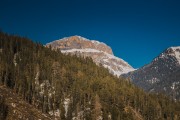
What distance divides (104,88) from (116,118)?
36692 millimetres

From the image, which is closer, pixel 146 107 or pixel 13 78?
pixel 13 78

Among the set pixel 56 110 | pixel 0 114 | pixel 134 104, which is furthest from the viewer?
pixel 134 104

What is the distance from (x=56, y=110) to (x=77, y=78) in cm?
4676

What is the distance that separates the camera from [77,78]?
637 feet

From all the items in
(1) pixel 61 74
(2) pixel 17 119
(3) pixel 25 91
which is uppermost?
(1) pixel 61 74

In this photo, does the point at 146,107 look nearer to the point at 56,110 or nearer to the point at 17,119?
the point at 56,110

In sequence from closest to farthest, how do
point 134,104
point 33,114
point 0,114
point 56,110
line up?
1. point 0,114
2. point 33,114
3. point 56,110
4. point 134,104

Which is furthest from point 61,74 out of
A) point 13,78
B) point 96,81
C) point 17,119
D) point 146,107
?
point 17,119

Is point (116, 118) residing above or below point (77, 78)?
below

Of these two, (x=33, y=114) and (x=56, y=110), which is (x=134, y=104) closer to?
(x=56, y=110)

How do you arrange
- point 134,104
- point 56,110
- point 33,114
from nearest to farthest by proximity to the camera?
point 33,114 < point 56,110 < point 134,104

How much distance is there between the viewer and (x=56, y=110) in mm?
149875

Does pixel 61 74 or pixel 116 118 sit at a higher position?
pixel 61 74

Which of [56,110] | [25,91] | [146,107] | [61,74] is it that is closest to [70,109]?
[56,110]
